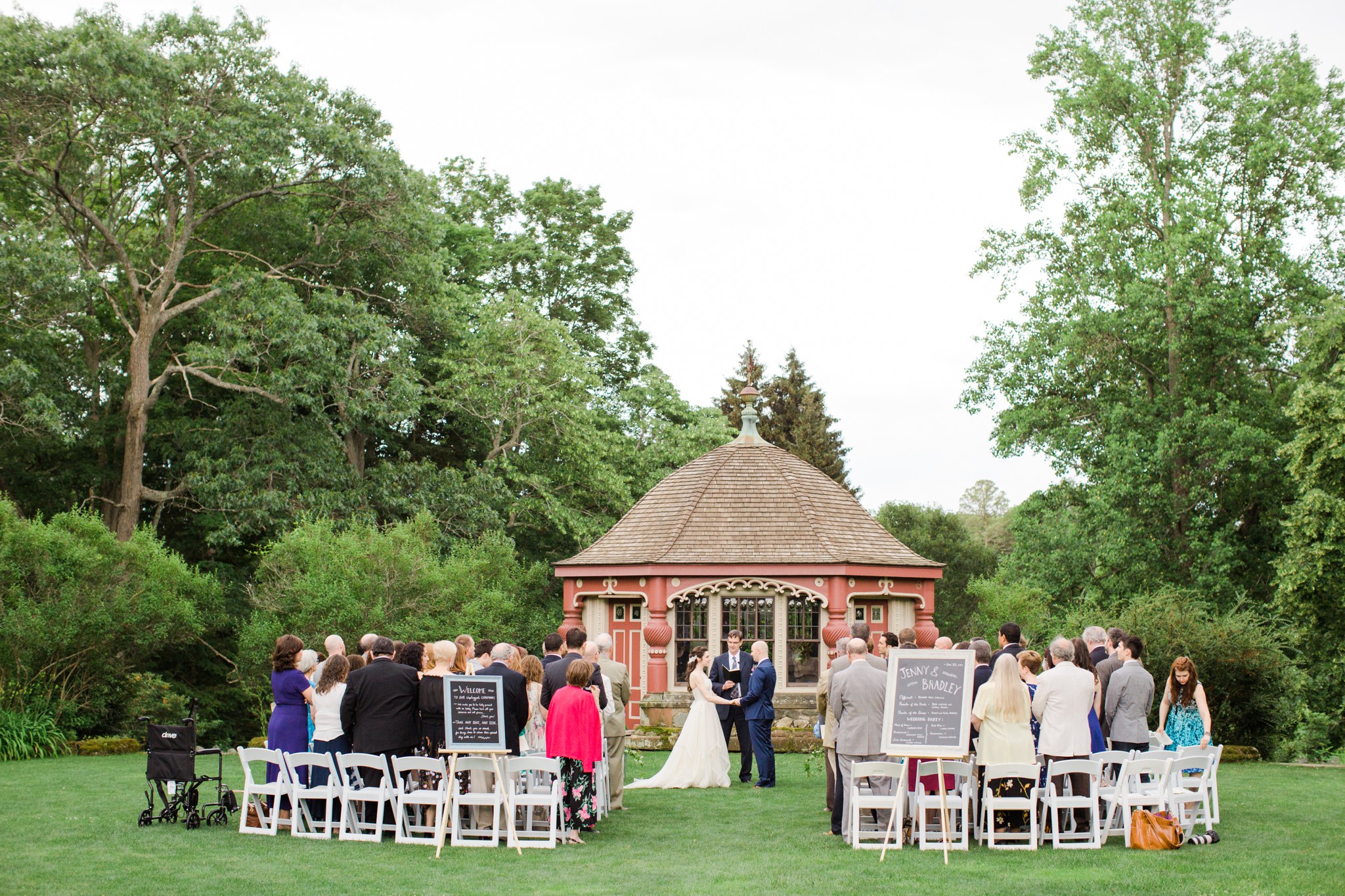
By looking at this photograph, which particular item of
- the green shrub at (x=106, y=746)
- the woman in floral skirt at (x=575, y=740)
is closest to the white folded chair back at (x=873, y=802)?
the woman in floral skirt at (x=575, y=740)

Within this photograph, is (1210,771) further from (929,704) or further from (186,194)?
(186,194)

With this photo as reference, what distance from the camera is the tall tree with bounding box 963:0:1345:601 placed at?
2575 centimetres

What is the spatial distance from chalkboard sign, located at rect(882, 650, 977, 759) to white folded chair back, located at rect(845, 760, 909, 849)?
0.15 meters

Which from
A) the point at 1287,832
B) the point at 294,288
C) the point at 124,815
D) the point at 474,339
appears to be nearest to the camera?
the point at 1287,832

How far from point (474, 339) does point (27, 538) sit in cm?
1237

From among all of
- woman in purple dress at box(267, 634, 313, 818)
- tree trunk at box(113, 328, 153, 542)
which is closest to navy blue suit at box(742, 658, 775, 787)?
woman in purple dress at box(267, 634, 313, 818)

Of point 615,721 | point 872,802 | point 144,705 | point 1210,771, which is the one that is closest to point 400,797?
point 615,721

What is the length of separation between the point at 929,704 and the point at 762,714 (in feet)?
15.1

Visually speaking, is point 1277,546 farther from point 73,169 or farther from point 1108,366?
point 73,169

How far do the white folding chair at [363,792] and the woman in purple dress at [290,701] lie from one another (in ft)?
1.52

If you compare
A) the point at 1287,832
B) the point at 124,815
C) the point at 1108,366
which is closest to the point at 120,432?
the point at 124,815

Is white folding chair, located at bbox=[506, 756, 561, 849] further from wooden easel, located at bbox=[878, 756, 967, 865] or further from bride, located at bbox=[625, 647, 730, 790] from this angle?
bride, located at bbox=[625, 647, 730, 790]

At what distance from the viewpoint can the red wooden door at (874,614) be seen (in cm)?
2078

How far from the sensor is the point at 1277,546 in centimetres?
2642
